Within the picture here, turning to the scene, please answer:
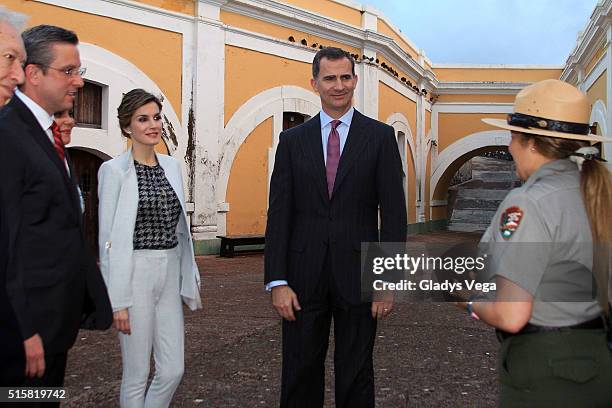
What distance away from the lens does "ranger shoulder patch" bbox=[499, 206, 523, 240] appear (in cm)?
159

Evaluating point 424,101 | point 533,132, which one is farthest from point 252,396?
point 424,101

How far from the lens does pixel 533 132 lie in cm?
169

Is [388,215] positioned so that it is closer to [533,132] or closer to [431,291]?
[431,291]

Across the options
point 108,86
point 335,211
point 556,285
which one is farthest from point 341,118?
point 108,86

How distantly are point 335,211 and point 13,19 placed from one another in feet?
4.98

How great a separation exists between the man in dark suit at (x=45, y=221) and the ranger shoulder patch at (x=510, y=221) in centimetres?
137

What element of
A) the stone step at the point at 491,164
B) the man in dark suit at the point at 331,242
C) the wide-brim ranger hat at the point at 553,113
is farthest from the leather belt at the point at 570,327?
the stone step at the point at 491,164

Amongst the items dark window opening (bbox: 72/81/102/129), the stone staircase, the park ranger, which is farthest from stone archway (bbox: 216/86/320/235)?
the stone staircase

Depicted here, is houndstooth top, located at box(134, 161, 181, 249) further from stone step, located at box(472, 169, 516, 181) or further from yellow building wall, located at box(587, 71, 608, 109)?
stone step, located at box(472, 169, 516, 181)

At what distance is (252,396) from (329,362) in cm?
102

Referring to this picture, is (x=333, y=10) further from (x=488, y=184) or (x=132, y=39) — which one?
(x=488, y=184)

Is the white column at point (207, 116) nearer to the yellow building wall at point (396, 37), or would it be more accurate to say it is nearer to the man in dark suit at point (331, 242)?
the yellow building wall at point (396, 37)

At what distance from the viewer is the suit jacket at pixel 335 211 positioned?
2.76 metres

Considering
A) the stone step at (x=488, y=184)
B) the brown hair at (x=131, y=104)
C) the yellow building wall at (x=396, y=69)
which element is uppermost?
the yellow building wall at (x=396, y=69)
